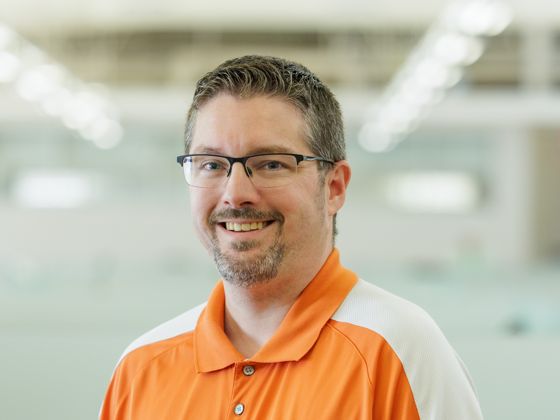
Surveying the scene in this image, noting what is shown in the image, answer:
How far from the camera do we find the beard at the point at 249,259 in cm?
135

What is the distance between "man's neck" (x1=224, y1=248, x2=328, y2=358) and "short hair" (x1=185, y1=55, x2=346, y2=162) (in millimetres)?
255

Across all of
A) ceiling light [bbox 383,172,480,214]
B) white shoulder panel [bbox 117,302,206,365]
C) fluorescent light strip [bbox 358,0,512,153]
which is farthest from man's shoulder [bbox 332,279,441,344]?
ceiling light [bbox 383,172,480,214]

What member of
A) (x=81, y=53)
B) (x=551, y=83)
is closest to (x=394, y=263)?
(x=551, y=83)

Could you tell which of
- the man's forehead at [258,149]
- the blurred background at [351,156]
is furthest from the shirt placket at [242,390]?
the blurred background at [351,156]

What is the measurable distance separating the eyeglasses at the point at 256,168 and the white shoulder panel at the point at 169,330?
33 centimetres

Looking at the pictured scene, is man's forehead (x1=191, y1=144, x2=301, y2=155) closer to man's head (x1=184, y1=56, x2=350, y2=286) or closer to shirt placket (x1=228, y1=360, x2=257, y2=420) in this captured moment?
man's head (x1=184, y1=56, x2=350, y2=286)

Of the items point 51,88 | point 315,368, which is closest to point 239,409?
point 315,368

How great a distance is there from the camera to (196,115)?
4.69 feet

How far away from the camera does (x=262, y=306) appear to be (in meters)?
1.45

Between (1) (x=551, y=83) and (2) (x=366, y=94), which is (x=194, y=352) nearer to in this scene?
(2) (x=366, y=94)

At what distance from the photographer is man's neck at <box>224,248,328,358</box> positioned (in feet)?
4.67

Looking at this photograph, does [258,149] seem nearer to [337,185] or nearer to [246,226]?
[246,226]

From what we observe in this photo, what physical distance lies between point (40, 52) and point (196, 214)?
5543 mm

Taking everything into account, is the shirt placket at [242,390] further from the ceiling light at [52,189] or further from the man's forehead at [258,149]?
the ceiling light at [52,189]
